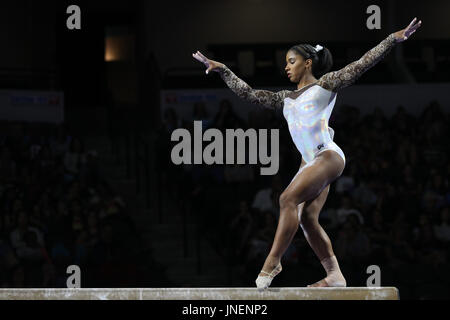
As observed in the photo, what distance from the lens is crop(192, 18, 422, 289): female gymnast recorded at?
6305 mm

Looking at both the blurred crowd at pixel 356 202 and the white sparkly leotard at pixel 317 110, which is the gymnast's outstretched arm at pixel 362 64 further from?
the blurred crowd at pixel 356 202

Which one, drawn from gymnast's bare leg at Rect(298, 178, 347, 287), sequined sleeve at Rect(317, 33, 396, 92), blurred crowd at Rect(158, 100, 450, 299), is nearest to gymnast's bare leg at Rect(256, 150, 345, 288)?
gymnast's bare leg at Rect(298, 178, 347, 287)

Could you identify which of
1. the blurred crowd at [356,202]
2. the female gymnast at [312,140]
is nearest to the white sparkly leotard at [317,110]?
the female gymnast at [312,140]

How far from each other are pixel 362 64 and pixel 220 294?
1.83 m

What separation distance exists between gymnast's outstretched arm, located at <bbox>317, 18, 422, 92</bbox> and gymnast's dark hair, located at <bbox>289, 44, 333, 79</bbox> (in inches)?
6.3

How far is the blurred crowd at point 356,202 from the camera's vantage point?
37.1 feet

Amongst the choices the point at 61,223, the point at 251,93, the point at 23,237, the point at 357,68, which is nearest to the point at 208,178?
the point at 61,223

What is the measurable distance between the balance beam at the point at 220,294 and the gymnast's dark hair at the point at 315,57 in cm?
161

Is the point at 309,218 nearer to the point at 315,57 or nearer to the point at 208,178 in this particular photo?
the point at 315,57

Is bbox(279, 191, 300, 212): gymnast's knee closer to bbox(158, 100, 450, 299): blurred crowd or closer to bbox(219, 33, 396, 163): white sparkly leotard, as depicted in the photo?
bbox(219, 33, 396, 163): white sparkly leotard

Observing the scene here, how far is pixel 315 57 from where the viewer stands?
6.65 m

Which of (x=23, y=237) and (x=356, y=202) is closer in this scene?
(x=23, y=237)

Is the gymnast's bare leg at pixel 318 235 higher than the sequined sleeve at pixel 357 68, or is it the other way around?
the sequined sleeve at pixel 357 68
